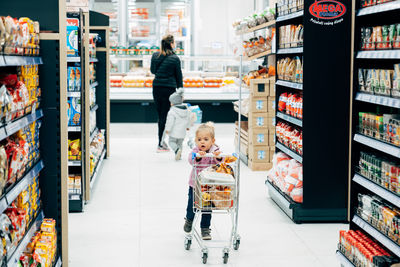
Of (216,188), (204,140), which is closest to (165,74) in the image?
(204,140)

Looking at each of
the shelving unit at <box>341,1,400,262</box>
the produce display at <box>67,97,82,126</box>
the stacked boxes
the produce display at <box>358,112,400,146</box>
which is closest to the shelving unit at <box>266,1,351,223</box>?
the shelving unit at <box>341,1,400,262</box>

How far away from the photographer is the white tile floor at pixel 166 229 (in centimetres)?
436

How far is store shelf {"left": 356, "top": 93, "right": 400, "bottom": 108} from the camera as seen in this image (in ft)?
10.8

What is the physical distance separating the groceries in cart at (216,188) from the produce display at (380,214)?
85 centimetres

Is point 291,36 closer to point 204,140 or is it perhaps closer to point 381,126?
point 204,140

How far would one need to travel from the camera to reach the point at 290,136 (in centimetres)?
576

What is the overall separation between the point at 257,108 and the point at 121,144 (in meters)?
3.32

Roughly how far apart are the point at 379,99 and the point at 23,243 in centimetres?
210

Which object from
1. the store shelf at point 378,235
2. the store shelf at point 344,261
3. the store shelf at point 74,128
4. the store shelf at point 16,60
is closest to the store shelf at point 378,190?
the store shelf at point 378,235

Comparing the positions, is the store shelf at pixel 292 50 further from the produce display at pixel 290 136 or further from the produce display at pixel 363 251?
the produce display at pixel 363 251

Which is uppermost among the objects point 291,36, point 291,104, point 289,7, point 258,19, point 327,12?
point 258,19

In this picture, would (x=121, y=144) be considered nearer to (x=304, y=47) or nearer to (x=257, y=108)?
(x=257, y=108)

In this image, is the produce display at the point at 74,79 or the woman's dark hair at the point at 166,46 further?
the woman's dark hair at the point at 166,46

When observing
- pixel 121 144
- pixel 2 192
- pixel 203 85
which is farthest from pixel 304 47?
pixel 203 85
